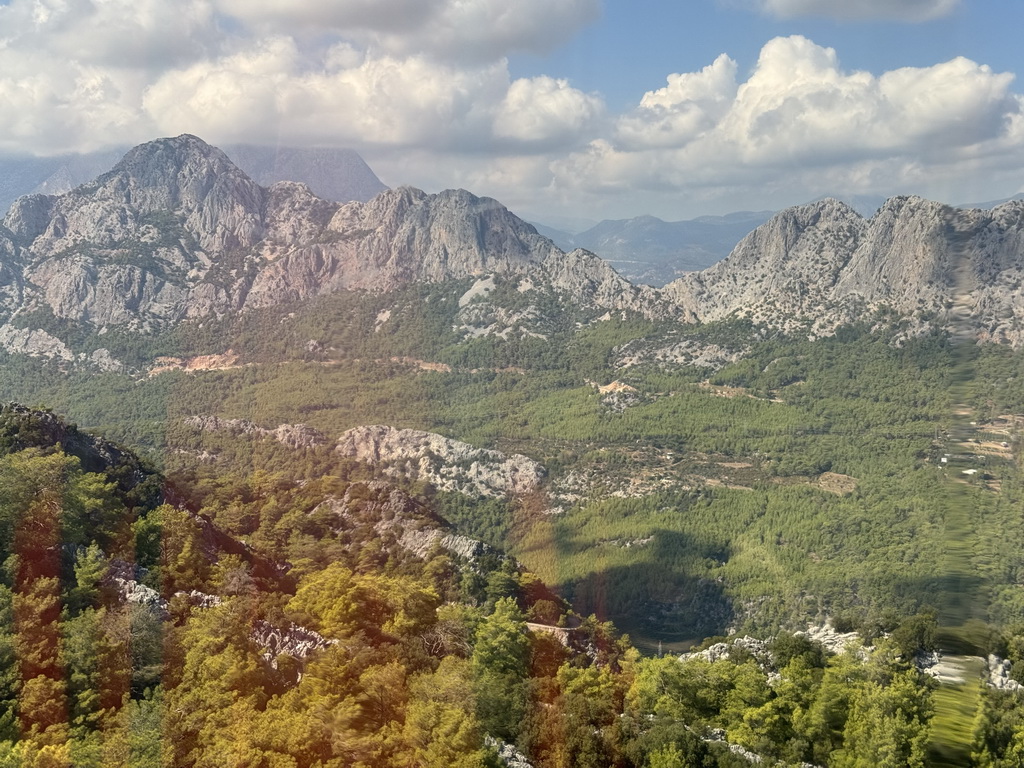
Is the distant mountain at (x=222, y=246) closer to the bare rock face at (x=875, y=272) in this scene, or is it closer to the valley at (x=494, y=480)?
the valley at (x=494, y=480)

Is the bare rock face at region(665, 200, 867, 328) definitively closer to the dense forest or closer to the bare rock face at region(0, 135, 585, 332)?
the dense forest

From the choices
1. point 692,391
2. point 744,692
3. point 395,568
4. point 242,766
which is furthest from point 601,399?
point 242,766

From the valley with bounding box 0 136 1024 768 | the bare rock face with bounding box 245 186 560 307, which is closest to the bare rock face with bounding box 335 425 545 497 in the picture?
the valley with bounding box 0 136 1024 768

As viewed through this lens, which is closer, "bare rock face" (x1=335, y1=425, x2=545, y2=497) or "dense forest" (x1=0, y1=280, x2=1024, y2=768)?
"dense forest" (x1=0, y1=280, x2=1024, y2=768)

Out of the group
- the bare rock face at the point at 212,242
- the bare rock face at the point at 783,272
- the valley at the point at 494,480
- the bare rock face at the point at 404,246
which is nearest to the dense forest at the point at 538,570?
the valley at the point at 494,480

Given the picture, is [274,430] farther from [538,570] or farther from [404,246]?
[404,246]

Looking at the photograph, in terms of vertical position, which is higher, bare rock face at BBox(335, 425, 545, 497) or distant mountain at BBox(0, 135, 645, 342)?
distant mountain at BBox(0, 135, 645, 342)
